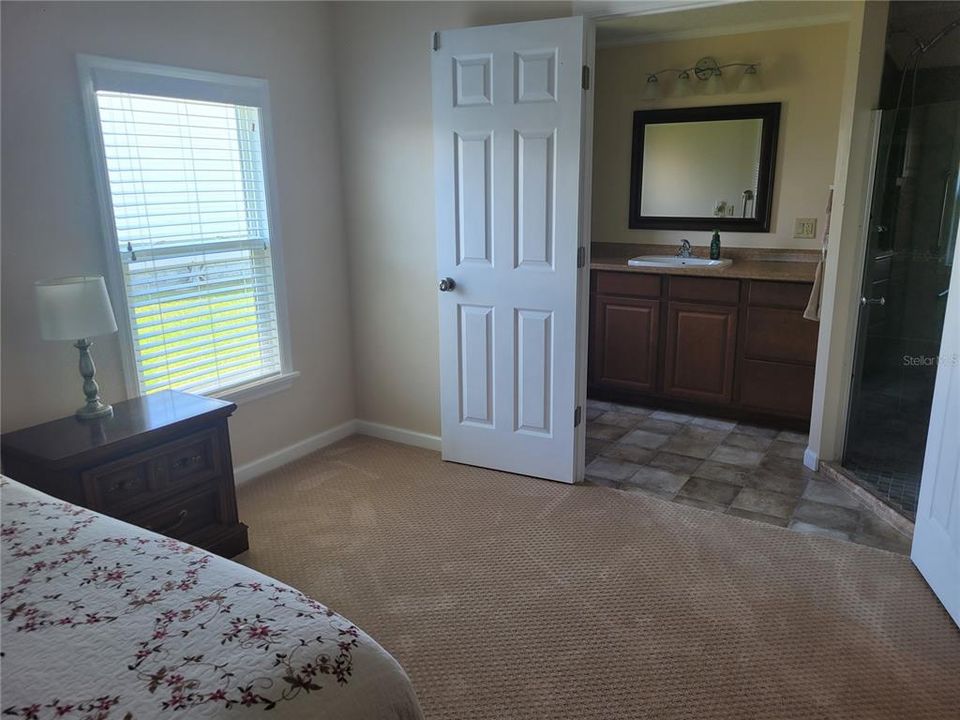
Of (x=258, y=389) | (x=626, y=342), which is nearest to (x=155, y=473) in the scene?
(x=258, y=389)

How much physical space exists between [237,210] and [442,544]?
173 cm

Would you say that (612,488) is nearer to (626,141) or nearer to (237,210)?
(237,210)

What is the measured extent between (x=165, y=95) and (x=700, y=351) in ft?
10.1

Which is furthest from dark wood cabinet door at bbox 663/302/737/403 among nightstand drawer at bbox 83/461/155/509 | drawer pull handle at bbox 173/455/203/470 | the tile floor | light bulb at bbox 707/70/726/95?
nightstand drawer at bbox 83/461/155/509

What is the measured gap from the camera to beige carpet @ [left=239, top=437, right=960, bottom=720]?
Result: 6.29ft

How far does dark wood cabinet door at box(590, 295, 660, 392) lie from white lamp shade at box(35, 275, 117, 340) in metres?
2.96

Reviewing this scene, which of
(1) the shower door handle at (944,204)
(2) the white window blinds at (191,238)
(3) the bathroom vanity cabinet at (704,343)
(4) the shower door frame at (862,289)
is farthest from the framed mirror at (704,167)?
(2) the white window blinds at (191,238)

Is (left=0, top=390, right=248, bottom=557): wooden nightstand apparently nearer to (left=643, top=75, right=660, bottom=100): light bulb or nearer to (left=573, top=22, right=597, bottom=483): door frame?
(left=573, top=22, right=597, bottom=483): door frame

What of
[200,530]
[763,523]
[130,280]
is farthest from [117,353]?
[763,523]

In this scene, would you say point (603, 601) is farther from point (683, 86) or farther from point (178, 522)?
point (683, 86)

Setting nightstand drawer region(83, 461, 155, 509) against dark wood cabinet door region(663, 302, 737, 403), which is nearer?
nightstand drawer region(83, 461, 155, 509)

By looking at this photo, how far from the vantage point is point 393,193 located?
3484 millimetres

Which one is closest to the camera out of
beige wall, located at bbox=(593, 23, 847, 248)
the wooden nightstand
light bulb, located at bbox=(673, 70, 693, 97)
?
the wooden nightstand

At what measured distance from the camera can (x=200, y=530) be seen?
8.23ft
